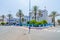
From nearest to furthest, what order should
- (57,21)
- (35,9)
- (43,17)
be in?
(35,9), (43,17), (57,21)

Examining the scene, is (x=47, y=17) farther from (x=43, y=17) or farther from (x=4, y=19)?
(x=4, y=19)

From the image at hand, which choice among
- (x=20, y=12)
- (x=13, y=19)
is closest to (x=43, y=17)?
(x=20, y=12)

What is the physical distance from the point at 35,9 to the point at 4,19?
64.8 m

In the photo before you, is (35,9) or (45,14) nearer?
(35,9)

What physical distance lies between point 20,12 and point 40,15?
1634 centimetres

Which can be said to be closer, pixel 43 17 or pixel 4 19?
pixel 43 17

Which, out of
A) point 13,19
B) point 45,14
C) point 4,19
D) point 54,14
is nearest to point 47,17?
point 45,14

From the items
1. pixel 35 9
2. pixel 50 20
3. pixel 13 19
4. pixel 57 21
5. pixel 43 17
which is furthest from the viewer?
pixel 13 19

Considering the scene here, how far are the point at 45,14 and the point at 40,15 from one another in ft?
10.3

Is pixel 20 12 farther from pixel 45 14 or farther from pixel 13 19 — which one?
pixel 13 19

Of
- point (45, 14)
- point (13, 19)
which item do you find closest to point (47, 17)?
point (45, 14)

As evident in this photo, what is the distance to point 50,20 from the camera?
361 feet

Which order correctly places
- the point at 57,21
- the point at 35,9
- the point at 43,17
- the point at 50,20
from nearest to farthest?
the point at 35,9, the point at 43,17, the point at 50,20, the point at 57,21

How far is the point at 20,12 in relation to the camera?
364 feet
